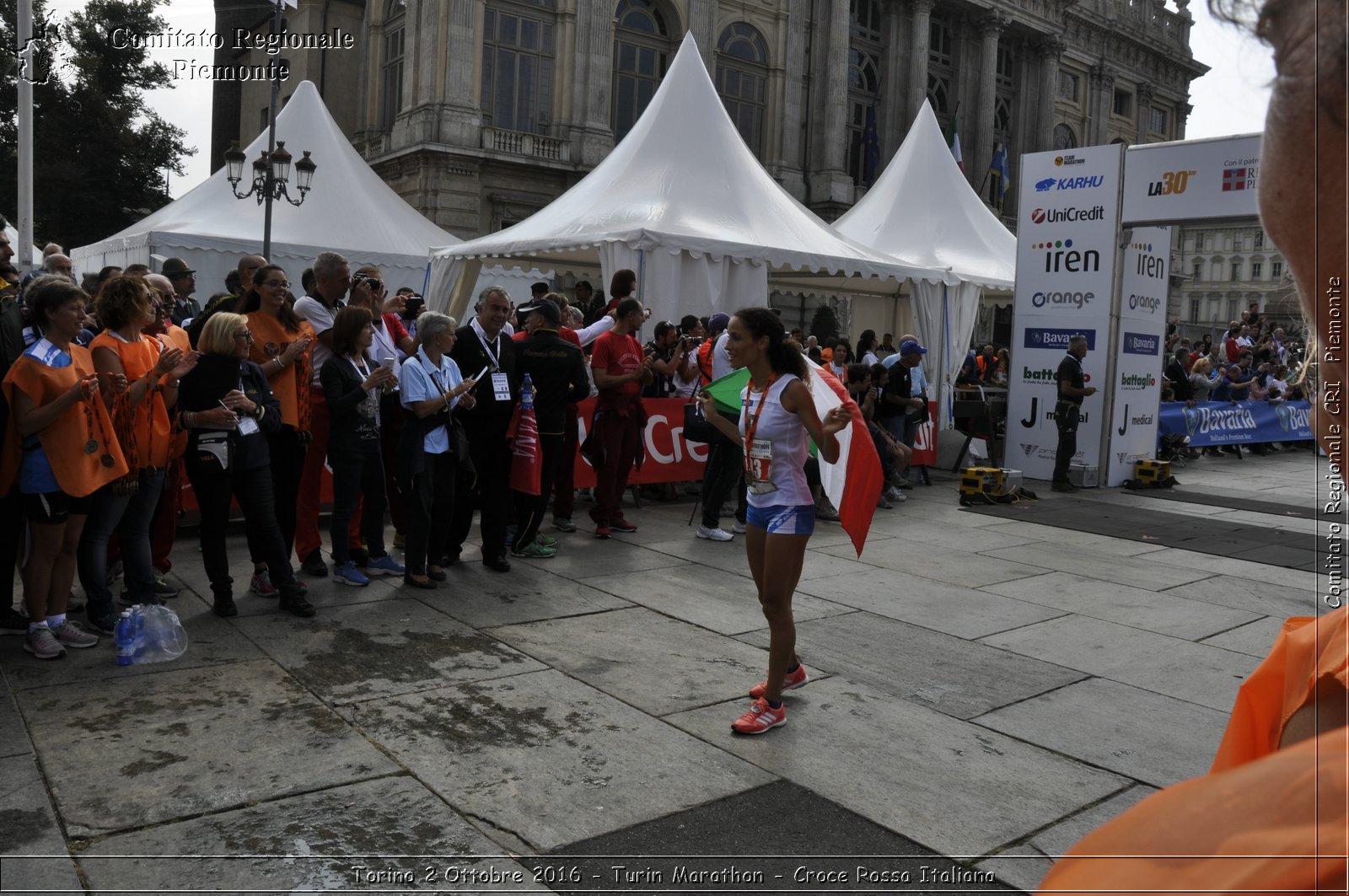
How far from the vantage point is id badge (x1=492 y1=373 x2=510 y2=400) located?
777 cm

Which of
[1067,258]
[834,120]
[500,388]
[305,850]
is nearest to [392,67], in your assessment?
[834,120]

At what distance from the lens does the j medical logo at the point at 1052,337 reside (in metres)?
13.8

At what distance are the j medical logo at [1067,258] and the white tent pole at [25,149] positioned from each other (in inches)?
525

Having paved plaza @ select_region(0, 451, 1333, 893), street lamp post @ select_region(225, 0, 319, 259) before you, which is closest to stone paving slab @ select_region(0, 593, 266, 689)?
paved plaza @ select_region(0, 451, 1333, 893)

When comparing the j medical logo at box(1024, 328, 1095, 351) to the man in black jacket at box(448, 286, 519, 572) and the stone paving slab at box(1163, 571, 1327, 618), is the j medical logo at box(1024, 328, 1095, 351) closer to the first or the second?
the stone paving slab at box(1163, 571, 1327, 618)

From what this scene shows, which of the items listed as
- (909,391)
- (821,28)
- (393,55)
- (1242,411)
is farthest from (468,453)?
(821,28)

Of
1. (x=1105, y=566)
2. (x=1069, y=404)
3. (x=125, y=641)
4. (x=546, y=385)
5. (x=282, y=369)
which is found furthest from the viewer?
(x=1069, y=404)

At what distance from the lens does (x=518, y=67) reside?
2912 centimetres

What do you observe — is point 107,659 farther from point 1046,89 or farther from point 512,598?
point 1046,89

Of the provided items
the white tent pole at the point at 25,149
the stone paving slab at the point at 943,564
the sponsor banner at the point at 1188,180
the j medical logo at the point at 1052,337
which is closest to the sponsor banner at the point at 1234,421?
the j medical logo at the point at 1052,337

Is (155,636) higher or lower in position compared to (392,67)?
lower

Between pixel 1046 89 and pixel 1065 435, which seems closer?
pixel 1065 435

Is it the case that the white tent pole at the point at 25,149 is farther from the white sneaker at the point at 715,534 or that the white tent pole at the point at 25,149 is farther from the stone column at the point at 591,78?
the stone column at the point at 591,78

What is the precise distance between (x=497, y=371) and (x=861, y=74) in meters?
33.3
